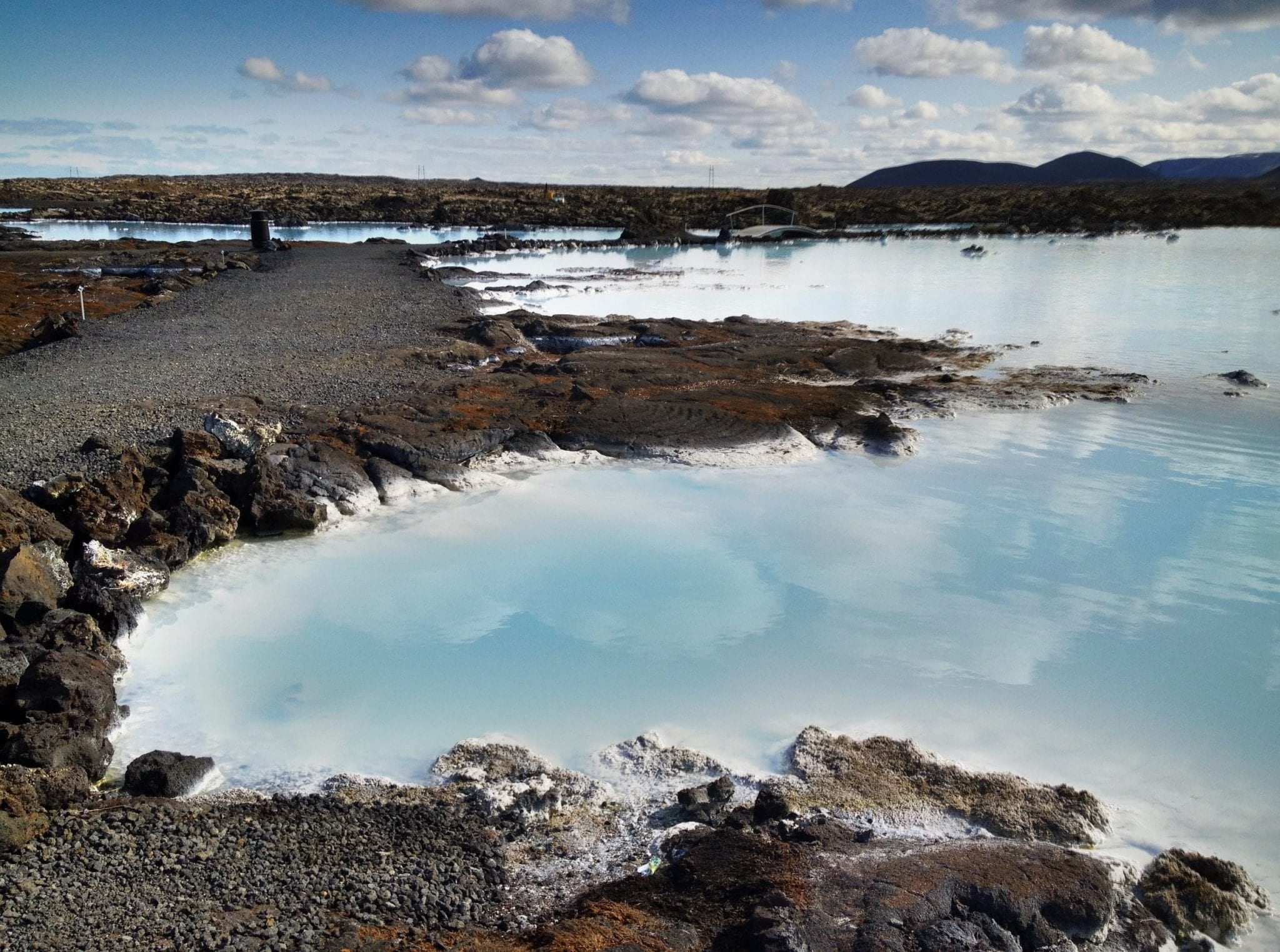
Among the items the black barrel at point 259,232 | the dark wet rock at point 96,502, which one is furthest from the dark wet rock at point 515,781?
the black barrel at point 259,232

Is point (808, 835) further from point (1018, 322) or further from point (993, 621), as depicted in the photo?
point (1018, 322)

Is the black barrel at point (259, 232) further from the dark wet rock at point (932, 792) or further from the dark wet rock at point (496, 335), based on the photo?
the dark wet rock at point (932, 792)

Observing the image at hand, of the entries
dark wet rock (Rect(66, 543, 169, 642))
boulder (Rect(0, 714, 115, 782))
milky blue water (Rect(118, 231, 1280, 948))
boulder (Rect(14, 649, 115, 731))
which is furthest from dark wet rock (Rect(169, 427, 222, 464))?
boulder (Rect(0, 714, 115, 782))

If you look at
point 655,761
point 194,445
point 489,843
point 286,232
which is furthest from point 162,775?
point 286,232

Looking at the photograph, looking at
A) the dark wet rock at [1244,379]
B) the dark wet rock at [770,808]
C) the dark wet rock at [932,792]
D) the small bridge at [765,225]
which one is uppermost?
the small bridge at [765,225]

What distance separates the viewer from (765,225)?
61312 millimetres

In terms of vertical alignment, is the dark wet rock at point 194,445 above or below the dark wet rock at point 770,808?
above

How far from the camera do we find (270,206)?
220 ft

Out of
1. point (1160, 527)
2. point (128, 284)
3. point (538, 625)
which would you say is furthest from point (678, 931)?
point (128, 284)

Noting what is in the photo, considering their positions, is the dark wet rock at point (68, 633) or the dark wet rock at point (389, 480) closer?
the dark wet rock at point (68, 633)

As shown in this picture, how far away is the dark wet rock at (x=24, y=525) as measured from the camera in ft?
23.8

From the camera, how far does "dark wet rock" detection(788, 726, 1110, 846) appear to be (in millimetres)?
5098

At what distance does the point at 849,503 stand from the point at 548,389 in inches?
207

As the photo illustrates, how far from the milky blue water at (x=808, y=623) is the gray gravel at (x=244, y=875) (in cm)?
75
